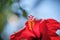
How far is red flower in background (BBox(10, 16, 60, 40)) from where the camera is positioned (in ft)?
3.76

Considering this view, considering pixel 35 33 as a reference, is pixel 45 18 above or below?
above

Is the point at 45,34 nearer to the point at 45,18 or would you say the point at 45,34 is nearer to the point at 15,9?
the point at 45,18

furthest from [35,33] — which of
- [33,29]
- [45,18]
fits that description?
[45,18]

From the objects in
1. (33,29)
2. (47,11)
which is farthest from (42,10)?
(33,29)

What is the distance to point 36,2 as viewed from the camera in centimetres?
120

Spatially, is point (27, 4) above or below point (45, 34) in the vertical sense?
above

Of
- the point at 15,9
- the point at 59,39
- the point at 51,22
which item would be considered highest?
the point at 15,9

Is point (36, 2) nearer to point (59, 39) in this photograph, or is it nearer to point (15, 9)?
point (15, 9)

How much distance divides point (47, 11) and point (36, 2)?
111 millimetres

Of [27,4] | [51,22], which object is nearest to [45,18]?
[51,22]

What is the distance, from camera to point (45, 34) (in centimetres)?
115

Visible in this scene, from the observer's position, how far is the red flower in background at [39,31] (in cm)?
115

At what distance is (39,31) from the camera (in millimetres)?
Answer: 1154

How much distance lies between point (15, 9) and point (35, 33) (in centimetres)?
25
